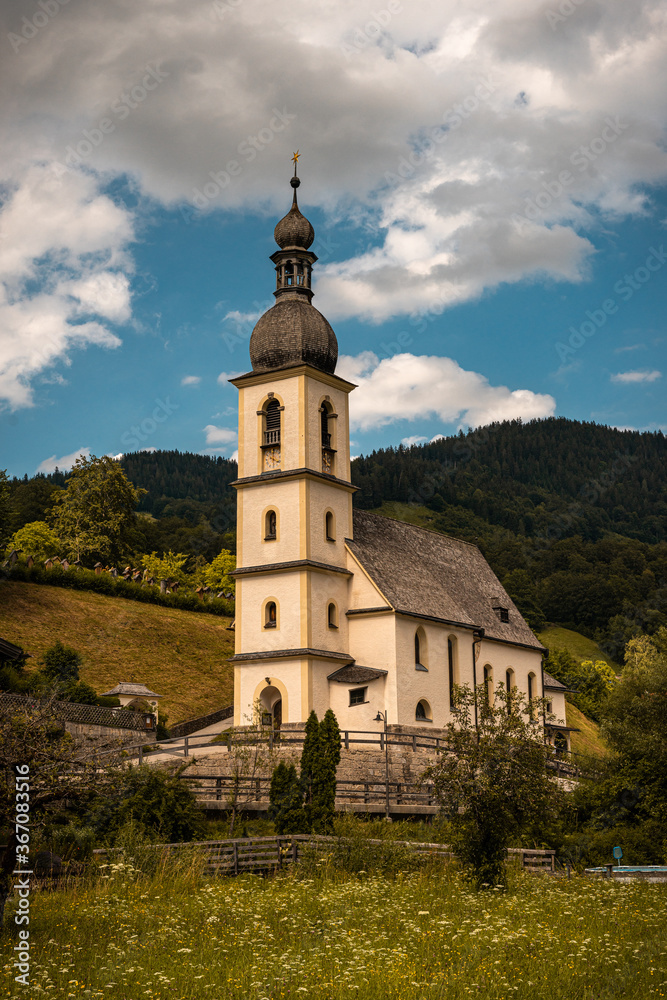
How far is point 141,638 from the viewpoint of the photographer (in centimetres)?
5772

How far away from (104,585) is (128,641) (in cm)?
629

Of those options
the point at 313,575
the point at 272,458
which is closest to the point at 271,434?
the point at 272,458

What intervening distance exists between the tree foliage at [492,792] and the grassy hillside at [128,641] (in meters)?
32.3

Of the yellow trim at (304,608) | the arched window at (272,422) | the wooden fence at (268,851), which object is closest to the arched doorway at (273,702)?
the yellow trim at (304,608)

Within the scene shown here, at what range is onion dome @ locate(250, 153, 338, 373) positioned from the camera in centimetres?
4091

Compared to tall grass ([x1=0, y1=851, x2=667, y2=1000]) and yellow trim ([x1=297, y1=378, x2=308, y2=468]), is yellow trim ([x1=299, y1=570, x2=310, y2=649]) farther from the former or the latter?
tall grass ([x1=0, y1=851, x2=667, y2=1000])

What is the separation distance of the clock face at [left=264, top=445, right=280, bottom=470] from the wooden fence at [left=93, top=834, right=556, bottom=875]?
826 inches

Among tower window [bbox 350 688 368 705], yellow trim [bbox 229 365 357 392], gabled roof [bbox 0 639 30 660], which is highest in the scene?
yellow trim [bbox 229 365 357 392]

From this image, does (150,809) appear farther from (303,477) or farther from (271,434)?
(271,434)

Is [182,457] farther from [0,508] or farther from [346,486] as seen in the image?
[346,486]

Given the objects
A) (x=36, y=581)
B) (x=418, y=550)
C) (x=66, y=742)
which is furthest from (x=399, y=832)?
(x=36, y=581)

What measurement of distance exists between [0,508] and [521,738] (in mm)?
43332

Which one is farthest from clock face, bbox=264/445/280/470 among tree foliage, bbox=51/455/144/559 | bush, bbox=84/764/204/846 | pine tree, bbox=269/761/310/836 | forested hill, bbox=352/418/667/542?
forested hill, bbox=352/418/667/542

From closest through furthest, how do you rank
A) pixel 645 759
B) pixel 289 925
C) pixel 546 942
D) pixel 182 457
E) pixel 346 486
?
pixel 546 942 < pixel 289 925 < pixel 645 759 < pixel 346 486 < pixel 182 457
